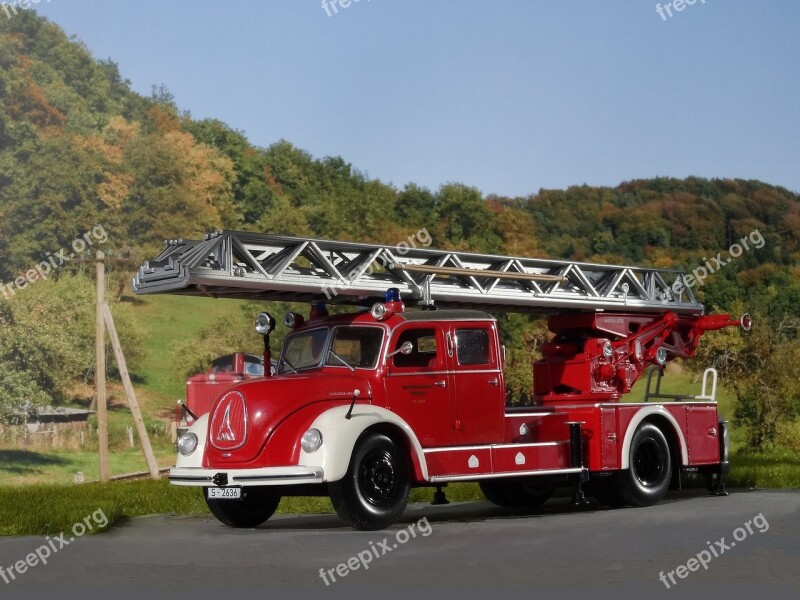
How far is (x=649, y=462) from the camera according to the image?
1673cm

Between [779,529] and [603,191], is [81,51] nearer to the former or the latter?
[603,191]

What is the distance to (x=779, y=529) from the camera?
12.6 metres

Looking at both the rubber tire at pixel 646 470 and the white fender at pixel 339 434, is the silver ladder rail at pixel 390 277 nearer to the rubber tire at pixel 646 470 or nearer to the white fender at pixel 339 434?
the white fender at pixel 339 434

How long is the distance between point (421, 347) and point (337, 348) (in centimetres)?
98

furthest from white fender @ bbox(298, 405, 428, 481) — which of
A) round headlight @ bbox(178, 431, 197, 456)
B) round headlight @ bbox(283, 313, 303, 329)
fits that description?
round headlight @ bbox(283, 313, 303, 329)

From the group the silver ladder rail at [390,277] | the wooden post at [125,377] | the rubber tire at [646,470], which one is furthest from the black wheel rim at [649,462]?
the wooden post at [125,377]

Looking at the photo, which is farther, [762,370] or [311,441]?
[762,370]

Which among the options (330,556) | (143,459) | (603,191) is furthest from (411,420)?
(603,191)

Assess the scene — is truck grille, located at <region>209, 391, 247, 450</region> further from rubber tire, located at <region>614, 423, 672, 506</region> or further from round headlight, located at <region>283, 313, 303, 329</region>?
rubber tire, located at <region>614, 423, 672, 506</region>

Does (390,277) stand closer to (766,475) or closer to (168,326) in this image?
(766,475)

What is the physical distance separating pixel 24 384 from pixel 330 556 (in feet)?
164

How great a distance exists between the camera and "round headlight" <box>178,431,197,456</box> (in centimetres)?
1412

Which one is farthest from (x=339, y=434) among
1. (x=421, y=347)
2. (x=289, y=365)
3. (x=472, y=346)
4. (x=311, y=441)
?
(x=472, y=346)

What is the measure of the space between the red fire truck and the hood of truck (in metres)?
0.02
